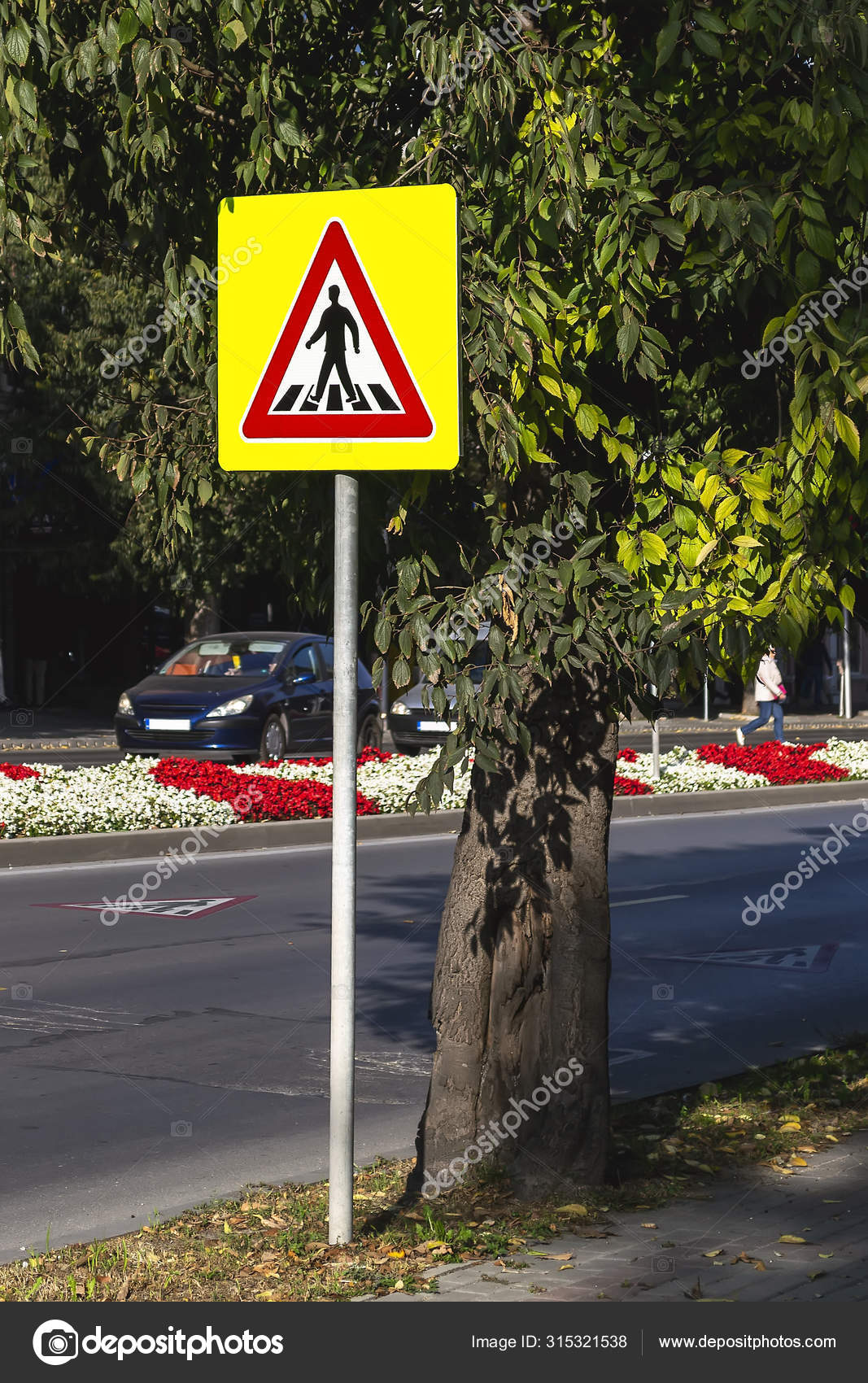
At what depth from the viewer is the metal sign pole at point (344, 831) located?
4.43 meters

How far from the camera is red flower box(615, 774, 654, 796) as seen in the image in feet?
61.7

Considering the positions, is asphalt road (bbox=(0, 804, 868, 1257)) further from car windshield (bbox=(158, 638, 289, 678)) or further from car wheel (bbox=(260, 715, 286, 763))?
car windshield (bbox=(158, 638, 289, 678))

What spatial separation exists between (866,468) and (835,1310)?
2091 mm

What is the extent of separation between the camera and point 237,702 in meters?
20.2

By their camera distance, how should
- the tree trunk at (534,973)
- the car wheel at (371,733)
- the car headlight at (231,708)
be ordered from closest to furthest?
1. the tree trunk at (534,973)
2. the car headlight at (231,708)
3. the car wheel at (371,733)

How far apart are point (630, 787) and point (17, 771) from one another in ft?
22.4

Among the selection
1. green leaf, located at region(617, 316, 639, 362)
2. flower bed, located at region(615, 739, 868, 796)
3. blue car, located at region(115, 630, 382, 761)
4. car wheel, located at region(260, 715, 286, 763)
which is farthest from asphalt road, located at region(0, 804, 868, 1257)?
car wheel, located at region(260, 715, 286, 763)

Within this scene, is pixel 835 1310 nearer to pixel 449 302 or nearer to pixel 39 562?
pixel 449 302

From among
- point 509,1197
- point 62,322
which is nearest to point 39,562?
point 62,322

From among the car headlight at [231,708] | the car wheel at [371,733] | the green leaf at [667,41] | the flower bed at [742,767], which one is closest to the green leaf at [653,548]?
the green leaf at [667,41]

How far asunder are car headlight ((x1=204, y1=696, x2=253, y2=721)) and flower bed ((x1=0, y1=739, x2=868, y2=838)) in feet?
2.66

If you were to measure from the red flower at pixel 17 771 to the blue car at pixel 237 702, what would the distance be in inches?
166

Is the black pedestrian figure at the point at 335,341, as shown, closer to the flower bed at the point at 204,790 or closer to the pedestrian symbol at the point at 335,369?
the pedestrian symbol at the point at 335,369

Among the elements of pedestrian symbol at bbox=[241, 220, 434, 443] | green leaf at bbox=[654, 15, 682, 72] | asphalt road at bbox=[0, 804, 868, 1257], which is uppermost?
green leaf at bbox=[654, 15, 682, 72]
